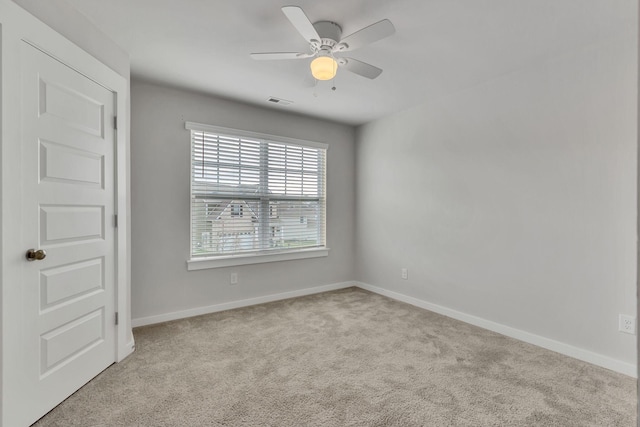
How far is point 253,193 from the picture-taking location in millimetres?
3707

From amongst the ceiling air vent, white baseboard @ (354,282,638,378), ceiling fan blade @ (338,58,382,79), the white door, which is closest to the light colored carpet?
white baseboard @ (354,282,638,378)

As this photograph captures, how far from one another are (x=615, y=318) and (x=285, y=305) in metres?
2.94

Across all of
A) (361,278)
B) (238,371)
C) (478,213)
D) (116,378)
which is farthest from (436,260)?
(116,378)

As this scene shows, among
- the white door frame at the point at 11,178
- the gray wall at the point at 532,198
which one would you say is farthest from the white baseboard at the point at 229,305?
the white door frame at the point at 11,178

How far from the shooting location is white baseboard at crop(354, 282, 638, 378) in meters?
2.19

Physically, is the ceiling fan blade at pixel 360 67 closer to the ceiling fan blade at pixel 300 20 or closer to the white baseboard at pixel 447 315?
the ceiling fan blade at pixel 300 20

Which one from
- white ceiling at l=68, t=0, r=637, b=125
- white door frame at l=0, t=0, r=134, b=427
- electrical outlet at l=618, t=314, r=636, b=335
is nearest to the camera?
white door frame at l=0, t=0, r=134, b=427

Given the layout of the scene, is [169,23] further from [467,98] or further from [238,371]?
[467,98]

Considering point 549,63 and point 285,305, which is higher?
point 549,63

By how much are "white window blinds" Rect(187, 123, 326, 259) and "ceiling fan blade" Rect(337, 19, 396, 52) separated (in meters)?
1.96

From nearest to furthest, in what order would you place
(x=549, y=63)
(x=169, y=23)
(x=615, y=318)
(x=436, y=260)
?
(x=169, y=23) < (x=615, y=318) < (x=549, y=63) < (x=436, y=260)

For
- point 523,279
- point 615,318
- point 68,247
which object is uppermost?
point 68,247

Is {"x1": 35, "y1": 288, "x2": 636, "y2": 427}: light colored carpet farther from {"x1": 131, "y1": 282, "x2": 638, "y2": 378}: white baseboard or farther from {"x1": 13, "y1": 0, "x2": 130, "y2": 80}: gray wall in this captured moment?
{"x1": 13, "y1": 0, "x2": 130, "y2": 80}: gray wall

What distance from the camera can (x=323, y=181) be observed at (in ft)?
14.3
